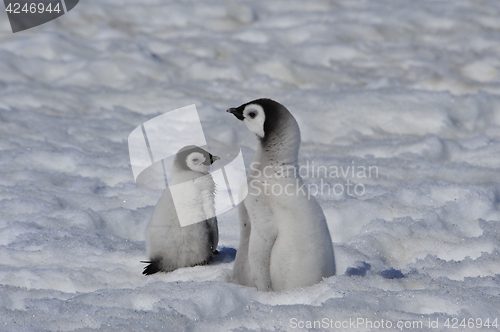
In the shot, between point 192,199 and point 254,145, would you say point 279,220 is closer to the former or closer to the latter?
point 192,199

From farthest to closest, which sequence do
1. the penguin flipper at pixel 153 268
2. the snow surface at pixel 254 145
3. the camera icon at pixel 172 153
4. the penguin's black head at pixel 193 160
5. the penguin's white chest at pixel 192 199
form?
the camera icon at pixel 172 153
the penguin's black head at pixel 193 160
the penguin's white chest at pixel 192 199
the penguin flipper at pixel 153 268
the snow surface at pixel 254 145

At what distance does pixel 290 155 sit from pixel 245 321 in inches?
33.8

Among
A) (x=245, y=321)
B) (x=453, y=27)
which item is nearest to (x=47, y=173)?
(x=245, y=321)

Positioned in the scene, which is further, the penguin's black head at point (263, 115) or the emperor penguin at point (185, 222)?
the emperor penguin at point (185, 222)

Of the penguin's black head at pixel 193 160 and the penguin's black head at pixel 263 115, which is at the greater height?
the penguin's black head at pixel 263 115

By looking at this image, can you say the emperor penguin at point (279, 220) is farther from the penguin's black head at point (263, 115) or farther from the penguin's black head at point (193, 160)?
the penguin's black head at point (193, 160)

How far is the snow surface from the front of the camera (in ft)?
7.79

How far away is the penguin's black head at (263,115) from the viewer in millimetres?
2498

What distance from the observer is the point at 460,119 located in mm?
6016

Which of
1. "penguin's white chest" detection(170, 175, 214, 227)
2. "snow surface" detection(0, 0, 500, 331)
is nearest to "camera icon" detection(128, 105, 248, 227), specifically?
"snow surface" detection(0, 0, 500, 331)

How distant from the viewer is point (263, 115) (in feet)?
8.25

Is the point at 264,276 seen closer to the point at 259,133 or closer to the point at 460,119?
the point at 259,133

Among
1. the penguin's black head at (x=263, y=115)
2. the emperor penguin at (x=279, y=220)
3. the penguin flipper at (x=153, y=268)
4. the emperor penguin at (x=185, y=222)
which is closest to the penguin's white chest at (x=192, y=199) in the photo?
the emperor penguin at (x=185, y=222)

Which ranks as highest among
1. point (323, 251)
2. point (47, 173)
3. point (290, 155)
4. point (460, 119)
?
point (290, 155)
